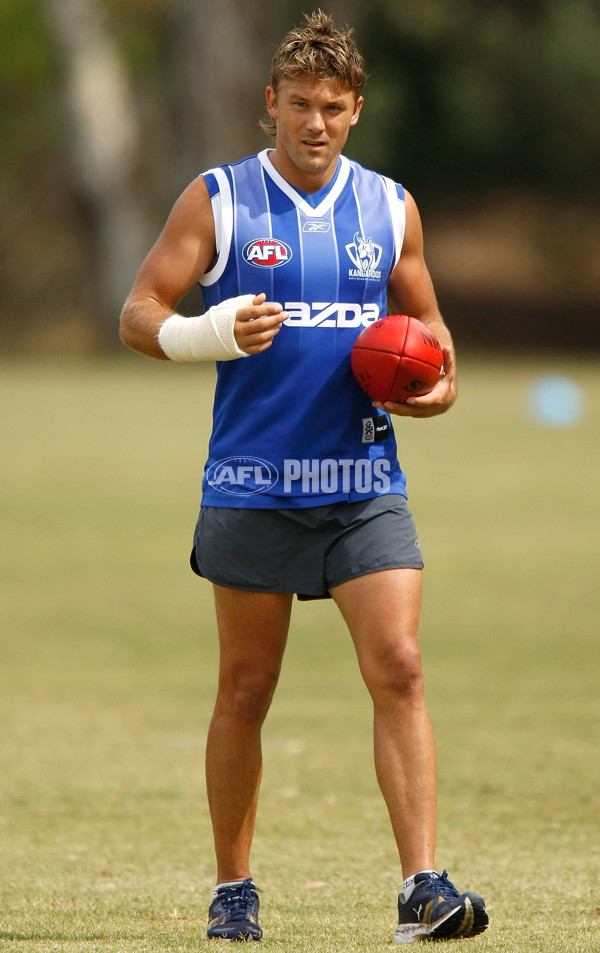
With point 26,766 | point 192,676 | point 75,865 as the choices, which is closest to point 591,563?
point 192,676

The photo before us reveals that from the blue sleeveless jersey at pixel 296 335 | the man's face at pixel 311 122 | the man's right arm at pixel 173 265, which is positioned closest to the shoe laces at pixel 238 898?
the blue sleeveless jersey at pixel 296 335

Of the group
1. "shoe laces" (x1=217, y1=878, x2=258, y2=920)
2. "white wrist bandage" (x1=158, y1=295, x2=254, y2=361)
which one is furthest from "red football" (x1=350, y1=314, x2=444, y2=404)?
"shoe laces" (x1=217, y1=878, x2=258, y2=920)

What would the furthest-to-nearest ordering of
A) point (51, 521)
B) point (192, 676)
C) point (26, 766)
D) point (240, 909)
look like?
1. point (51, 521)
2. point (192, 676)
3. point (26, 766)
4. point (240, 909)

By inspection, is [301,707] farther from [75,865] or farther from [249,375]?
[249,375]

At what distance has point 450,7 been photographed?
135ft

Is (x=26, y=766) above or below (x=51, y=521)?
below

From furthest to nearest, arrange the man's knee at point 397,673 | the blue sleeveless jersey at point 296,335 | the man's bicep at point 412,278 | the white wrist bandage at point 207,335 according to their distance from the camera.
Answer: the man's bicep at point 412,278 → the blue sleeveless jersey at point 296,335 → the man's knee at point 397,673 → the white wrist bandage at point 207,335

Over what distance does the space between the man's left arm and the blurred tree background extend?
32770 mm

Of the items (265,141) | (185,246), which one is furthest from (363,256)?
(265,141)

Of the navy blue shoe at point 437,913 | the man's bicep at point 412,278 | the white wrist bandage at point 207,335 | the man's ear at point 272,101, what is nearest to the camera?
the navy blue shoe at point 437,913

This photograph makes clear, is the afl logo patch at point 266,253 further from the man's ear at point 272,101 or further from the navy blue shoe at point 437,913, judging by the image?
the navy blue shoe at point 437,913

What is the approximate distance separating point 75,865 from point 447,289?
42058 millimetres

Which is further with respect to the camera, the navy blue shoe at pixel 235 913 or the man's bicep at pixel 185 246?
the man's bicep at pixel 185 246

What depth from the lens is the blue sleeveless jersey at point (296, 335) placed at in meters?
4.52
